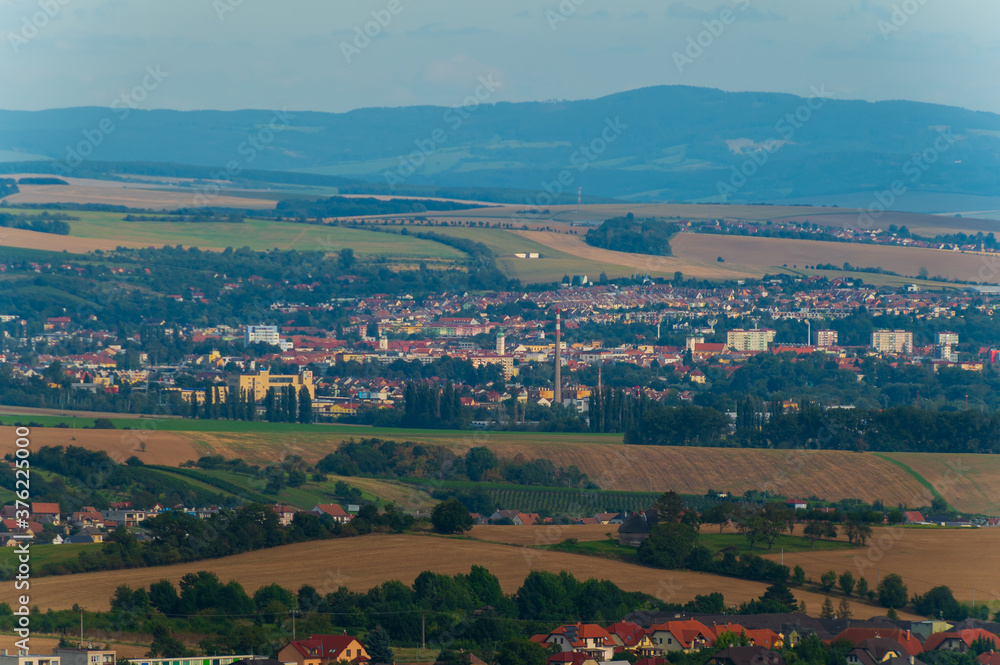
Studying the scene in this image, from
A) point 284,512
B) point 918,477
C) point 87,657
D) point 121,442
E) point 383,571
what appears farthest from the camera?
point 121,442

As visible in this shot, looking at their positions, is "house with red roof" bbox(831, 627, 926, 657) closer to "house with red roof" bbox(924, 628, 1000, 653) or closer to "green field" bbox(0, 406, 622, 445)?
"house with red roof" bbox(924, 628, 1000, 653)

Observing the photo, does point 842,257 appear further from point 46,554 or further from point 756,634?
point 756,634

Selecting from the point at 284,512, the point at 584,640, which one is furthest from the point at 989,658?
the point at 284,512

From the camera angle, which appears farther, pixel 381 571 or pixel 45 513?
pixel 45 513

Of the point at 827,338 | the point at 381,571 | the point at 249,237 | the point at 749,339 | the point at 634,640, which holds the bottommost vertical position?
the point at 634,640

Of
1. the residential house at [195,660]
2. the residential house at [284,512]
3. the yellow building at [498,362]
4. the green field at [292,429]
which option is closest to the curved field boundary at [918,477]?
the green field at [292,429]

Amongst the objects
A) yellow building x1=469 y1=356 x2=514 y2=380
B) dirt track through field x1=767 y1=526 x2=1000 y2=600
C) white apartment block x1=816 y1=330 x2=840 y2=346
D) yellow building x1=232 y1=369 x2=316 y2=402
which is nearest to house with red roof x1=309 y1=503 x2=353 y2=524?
dirt track through field x1=767 y1=526 x2=1000 y2=600

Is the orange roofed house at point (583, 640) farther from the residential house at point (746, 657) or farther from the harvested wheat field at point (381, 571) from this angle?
the harvested wheat field at point (381, 571)
